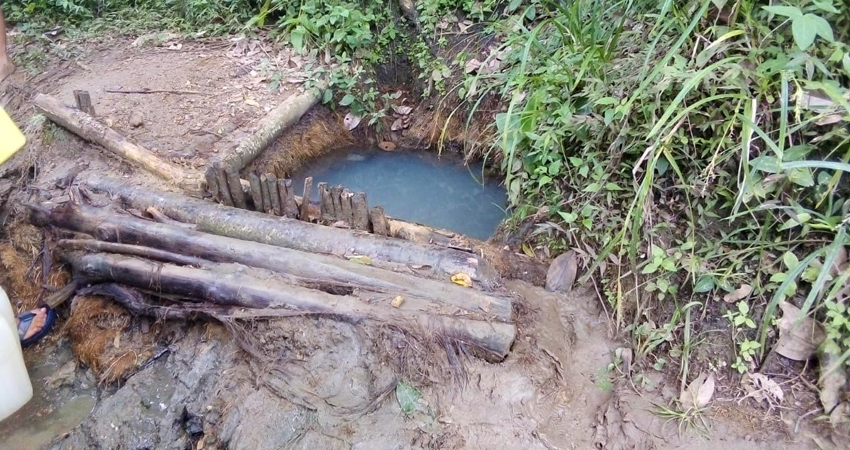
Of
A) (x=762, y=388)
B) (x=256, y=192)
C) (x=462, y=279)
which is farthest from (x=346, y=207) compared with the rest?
(x=762, y=388)

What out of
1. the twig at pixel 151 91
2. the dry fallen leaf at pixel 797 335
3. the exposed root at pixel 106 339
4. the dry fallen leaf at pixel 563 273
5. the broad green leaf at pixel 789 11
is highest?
the broad green leaf at pixel 789 11

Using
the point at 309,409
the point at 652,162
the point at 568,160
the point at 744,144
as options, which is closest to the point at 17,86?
the point at 309,409

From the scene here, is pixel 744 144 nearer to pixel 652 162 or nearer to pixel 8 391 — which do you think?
pixel 652 162

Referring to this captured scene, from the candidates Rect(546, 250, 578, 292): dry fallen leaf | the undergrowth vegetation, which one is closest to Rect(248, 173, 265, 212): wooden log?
the undergrowth vegetation

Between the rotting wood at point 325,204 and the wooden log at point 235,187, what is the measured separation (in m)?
0.54

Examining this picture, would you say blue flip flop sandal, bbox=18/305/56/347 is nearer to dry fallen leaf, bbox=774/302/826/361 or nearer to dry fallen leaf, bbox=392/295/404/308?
dry fallen leaf, bbox=392/295/404/308

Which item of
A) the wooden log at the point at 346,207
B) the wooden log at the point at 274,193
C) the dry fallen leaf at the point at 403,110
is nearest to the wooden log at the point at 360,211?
the wooden log at the point at 346,207

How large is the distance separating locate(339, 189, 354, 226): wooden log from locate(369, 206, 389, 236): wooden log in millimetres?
134

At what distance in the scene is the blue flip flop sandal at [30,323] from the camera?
328 cm

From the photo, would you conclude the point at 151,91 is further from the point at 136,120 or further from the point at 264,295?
the point at 264,295

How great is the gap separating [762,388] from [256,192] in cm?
291

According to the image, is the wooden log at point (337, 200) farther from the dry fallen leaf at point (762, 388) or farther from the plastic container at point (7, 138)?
the dry fallen leaf at point (762, 388)

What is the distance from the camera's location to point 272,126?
4.54 metres

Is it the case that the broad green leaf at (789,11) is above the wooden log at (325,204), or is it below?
above
